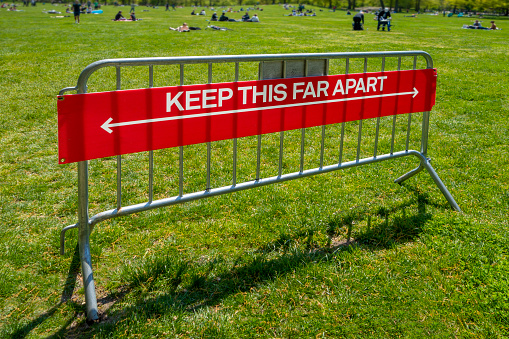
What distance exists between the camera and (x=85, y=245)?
3.54 metres

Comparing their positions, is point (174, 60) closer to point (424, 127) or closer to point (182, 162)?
point (182, 162)

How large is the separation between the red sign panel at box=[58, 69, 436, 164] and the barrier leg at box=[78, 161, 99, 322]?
0.57ft

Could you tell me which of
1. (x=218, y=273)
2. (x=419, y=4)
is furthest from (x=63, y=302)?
(x=419, y=4)

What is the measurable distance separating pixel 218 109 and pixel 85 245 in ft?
5.03

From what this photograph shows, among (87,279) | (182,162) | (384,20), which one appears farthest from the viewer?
(384,20)

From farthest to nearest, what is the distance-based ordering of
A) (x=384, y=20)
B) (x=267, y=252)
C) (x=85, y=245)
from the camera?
(x=384, y=20)
(x=267, y=252)
(x=85, y=245)

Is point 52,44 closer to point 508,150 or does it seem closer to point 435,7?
point 508,150

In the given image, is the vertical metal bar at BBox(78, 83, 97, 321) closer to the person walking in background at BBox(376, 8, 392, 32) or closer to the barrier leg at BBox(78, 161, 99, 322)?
the barrier leg at BBox(78, 161, 99, 322)

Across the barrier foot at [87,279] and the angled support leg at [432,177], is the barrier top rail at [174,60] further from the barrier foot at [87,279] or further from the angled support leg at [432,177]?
the angled support leg at [432,177]

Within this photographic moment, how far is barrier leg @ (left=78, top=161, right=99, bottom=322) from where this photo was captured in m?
3.27

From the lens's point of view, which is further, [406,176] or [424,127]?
[406,176]

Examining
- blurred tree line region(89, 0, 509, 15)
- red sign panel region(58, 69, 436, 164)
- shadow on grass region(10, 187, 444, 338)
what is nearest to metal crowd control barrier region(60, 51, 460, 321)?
red sign panel region(58, 69, 436, 164)

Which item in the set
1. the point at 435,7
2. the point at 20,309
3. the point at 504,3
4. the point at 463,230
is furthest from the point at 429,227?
the point at 435,7

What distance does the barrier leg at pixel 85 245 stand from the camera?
10.7 feet
